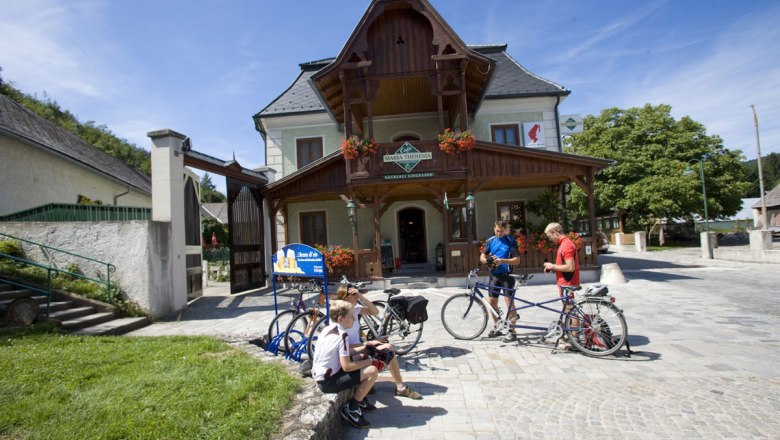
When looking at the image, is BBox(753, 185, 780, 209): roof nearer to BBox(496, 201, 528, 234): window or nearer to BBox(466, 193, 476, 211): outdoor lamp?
BBox(496, 201, 528, 234): window

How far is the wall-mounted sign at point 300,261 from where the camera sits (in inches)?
200

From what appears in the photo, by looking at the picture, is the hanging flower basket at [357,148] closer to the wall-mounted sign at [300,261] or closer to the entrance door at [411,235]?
the entrance door at [411,235]

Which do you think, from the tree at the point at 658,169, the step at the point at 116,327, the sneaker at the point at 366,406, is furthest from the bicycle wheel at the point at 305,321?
the tree at the point at 658,169

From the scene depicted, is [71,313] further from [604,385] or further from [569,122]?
[569,122]

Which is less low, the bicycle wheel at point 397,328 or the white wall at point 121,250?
the white wall at point 121,250

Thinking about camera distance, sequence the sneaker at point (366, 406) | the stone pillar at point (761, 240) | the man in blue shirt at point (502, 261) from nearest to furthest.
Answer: the sneaker at point (366, 406)
the man in blue shirt at point (502, 261)
the stone pillar at point (761, 240)

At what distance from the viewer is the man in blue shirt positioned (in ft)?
20.0

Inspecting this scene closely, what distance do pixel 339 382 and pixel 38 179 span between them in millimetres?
16718

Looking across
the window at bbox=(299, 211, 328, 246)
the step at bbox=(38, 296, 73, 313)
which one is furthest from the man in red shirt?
the window at bbox=(299, 211, 328, 246)

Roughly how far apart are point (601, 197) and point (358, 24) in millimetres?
27387

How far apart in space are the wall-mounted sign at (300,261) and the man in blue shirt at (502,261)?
2.48 meters

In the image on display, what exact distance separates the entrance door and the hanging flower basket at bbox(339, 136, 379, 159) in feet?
16.9

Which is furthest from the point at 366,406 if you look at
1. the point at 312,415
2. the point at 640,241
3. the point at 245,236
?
the point at 640,241

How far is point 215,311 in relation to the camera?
9.91 meters
